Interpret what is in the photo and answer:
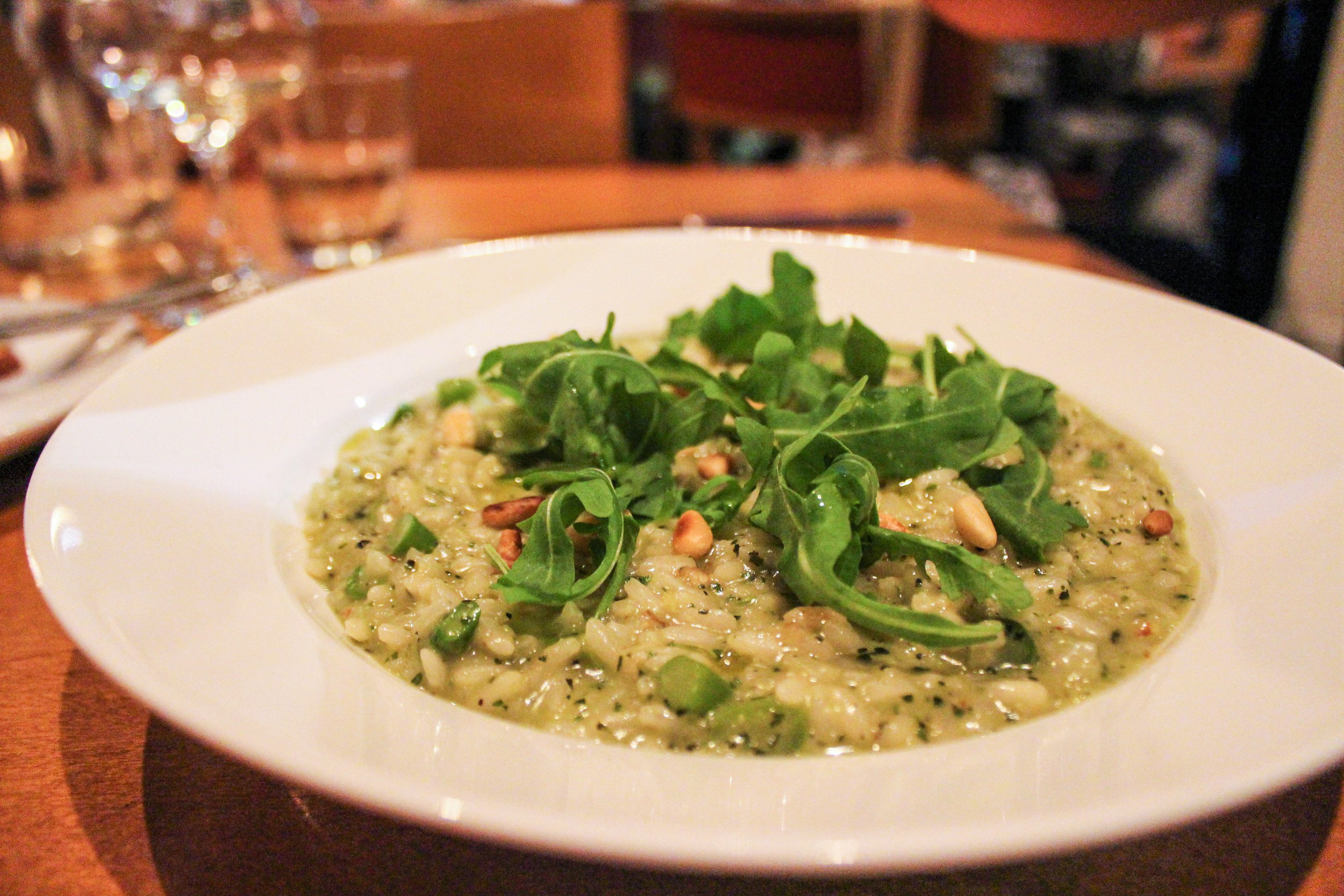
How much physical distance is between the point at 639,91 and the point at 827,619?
1118 centimetres

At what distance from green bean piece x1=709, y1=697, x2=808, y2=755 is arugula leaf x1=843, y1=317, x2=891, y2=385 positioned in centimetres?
99

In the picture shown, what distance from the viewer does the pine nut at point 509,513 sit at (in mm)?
1802

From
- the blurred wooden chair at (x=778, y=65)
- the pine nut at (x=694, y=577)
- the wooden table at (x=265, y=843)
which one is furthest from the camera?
the blurred wooden chair at (x=778, y=65)

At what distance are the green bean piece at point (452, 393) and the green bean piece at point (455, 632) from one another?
838mm

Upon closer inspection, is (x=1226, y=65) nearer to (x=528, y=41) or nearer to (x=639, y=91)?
(x=528, y=41)

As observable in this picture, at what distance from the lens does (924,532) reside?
1707 mm

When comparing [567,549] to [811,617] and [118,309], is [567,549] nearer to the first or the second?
[811,617]

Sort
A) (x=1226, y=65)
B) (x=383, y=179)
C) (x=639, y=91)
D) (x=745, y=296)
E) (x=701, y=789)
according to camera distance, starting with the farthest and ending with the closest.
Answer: (x=639, y=91) < (x=383, y=179) < (x=1226, y=65) < (x=745, y=296) < (x=701, y=789)

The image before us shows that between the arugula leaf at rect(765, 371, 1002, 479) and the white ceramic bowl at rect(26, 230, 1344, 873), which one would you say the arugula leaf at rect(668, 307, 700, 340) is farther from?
the arugula leaf at rect(765, 371, 1002, 479)

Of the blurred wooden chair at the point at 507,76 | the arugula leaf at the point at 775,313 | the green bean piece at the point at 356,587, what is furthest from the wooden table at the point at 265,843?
the blurred wooden chair at the point at 507,76

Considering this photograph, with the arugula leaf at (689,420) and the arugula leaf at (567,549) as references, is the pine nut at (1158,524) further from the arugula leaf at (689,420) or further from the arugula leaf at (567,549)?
the arugula leaf at (567,549)

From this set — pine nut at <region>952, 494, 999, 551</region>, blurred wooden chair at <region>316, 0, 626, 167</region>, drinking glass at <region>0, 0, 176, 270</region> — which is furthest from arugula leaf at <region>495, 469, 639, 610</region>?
blurred wooden chair at <region>316, 0, 626, 167</region>

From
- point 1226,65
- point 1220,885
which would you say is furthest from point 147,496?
point 1226,65

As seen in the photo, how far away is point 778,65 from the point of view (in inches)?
369
